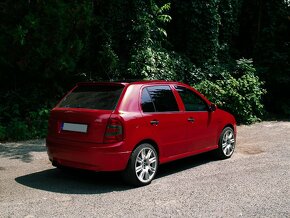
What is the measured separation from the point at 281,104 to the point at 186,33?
4602 mm

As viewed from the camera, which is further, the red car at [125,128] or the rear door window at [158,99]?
the rear door window at [158,99]

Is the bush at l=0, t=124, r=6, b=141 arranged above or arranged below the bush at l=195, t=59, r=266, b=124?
below

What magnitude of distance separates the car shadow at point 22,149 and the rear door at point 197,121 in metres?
3.17

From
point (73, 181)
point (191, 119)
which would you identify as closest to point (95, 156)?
point (73, 181)

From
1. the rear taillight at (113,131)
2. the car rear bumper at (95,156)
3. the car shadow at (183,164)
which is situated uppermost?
the rear taillight at (113,131)

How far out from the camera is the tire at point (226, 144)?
7.66 m

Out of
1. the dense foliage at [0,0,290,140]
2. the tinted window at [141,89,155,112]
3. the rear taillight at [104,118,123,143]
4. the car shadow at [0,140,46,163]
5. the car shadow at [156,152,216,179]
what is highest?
the dense foliage at [0,0,290,140]

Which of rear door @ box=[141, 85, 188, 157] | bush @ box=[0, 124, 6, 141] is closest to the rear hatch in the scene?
rear door @ box=[141, 85, 188, 157]

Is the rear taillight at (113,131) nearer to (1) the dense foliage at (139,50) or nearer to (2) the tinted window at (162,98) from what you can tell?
(2) the tinted window at (162,98)

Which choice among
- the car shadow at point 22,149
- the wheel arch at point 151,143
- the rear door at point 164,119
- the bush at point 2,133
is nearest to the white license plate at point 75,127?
the wheel arch at point 151,143

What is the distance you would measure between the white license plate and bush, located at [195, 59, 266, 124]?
7616mm

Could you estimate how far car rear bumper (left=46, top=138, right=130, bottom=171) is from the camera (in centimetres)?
552

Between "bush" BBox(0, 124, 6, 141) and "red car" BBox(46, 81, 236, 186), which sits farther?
"bush" BBox(0, 124, 6, 141)

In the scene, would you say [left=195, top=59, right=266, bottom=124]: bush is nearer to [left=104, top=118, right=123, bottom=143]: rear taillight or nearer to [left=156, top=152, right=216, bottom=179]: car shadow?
[left=156, top=152, right=216, bottom=179]: car shadow
